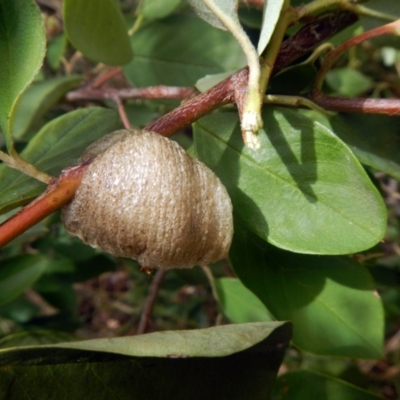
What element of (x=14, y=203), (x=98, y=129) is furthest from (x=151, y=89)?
(x=14, y=203)

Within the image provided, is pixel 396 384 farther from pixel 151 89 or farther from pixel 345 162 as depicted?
pixel 345 162

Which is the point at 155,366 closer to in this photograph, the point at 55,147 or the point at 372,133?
the point at 55,147

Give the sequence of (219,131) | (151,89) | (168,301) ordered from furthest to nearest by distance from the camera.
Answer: (168,301) → (151,89) → (219,131)

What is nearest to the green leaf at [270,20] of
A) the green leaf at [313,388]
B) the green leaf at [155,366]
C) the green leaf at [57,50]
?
the green leaf at [155,366]

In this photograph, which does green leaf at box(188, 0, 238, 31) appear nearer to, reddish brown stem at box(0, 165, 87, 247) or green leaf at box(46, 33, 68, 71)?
reddish brown stem at box(0, 165, 87, 247)

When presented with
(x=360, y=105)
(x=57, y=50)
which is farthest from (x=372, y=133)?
(x=57, y=50)

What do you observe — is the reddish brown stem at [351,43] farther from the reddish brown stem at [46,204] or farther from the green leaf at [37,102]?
the green leaf at [37,102]

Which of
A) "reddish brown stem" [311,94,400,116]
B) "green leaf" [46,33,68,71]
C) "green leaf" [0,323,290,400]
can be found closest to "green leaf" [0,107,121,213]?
"green leaf" [0,323,290,400]
